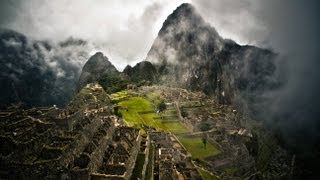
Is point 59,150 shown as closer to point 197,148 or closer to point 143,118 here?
point 197,148

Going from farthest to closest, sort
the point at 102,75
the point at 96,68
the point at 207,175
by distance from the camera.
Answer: the point at 96,68
the point at 102,75
the point at 207,175

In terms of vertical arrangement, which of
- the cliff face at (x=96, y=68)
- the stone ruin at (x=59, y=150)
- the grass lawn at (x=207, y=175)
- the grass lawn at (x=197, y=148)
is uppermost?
the cliff face at (x=96, y=68)

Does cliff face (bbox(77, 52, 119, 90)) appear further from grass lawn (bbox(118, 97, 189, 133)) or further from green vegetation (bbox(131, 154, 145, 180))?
green vegetation (bbox(131, 154, 145, 180))

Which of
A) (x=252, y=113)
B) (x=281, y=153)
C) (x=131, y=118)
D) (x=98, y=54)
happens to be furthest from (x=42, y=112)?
(x=98, y=54)

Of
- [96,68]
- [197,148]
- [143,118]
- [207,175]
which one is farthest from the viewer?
[96,68]

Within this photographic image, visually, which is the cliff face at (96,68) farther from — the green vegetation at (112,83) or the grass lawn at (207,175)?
the grass lawn at (207,175)

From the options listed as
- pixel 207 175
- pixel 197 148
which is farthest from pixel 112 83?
pixel 207 175

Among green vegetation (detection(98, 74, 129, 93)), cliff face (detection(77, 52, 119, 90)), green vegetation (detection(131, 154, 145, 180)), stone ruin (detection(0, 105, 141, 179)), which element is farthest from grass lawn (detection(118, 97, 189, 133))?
cliff face (detection(77, 52, 119, 90))

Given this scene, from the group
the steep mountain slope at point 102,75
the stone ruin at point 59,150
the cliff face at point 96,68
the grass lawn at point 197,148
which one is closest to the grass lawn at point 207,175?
the grass lawn at point 197,148
